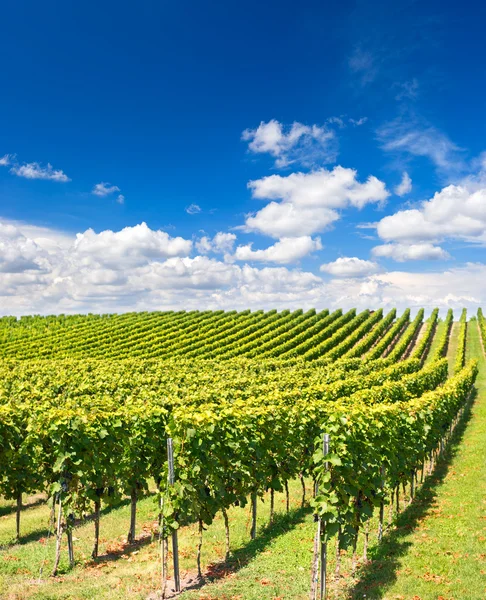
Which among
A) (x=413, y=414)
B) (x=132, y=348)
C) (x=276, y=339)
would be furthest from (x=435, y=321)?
(x=413, y=414)

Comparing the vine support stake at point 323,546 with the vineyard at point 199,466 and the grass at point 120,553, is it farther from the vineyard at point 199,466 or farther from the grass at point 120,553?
the grass at point 120,553

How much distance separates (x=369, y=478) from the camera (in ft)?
31.8

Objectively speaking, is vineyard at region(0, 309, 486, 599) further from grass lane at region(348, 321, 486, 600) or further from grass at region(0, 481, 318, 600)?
grass lane at region(348, 321, 486, 600)

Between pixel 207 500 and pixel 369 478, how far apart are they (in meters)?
3.49

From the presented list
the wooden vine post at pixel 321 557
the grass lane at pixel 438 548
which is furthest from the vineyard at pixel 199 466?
the grass lane at pixel 438 548

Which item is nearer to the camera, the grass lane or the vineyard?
the grass lane

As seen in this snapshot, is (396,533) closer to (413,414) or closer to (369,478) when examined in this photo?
(369,478)

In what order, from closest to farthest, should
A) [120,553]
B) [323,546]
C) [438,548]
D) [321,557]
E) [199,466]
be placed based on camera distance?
1. [321,557]
2. [323,546]
3. [199,466]
4. [438,548]
5. [120,553]

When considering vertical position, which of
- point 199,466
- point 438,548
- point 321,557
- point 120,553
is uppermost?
point 199,466

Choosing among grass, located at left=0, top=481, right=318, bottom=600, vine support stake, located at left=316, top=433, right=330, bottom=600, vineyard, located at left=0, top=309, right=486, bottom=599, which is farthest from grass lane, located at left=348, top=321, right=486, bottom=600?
grass, located at left=0, top=481, right=318, bottom=600

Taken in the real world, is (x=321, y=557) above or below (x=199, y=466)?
below

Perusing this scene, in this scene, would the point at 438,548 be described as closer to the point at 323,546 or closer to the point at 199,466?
the point at 323,546

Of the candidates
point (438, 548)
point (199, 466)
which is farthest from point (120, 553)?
point (438, 548)

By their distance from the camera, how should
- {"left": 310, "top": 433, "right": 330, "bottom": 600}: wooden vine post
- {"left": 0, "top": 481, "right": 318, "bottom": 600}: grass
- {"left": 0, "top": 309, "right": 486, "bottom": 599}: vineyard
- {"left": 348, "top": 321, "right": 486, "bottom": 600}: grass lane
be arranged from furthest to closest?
{"left": 0, "top": 309, "right": 486, "bottom": 599}: vineyard < {"left": 0, "top": 481, "right": 318, "bottom": 600}: grass < {"left": 348, "top": 321, "right": 486, "bottom": 600}: grass lane < {"left": 310, "top": 433, "right": 330, "bottom": 600}: wooden vine post
